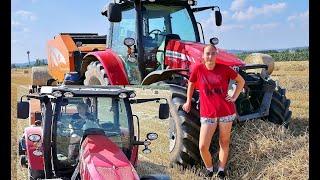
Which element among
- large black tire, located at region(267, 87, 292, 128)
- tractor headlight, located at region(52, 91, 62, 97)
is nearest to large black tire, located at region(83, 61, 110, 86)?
large black tire, located at region(267, 87, 292, 128)

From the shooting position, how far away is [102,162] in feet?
12.0

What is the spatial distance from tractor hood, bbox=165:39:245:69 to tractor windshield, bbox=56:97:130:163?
1800mm

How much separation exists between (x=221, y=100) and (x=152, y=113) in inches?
177

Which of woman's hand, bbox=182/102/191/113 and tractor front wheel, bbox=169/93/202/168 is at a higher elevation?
woman's hand, bbox=182/102/191/113

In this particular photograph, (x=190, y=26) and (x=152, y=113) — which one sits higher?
(x=190, y=26)

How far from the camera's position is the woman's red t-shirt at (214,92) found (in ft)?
16.0

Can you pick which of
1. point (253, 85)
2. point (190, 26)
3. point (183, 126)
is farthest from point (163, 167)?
point (190, 26)

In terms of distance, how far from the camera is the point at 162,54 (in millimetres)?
6680

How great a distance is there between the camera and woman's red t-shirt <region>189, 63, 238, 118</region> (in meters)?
4.88

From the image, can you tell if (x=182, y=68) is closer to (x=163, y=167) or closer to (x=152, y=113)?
(x=163, y=167)

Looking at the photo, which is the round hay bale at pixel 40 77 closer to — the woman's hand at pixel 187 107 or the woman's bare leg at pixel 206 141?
the woman's hand at pixel 187 107

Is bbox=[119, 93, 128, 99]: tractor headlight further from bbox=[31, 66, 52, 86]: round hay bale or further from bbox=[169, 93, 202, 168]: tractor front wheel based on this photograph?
bbox=[31, 66, 52, 86]: round hay bale
